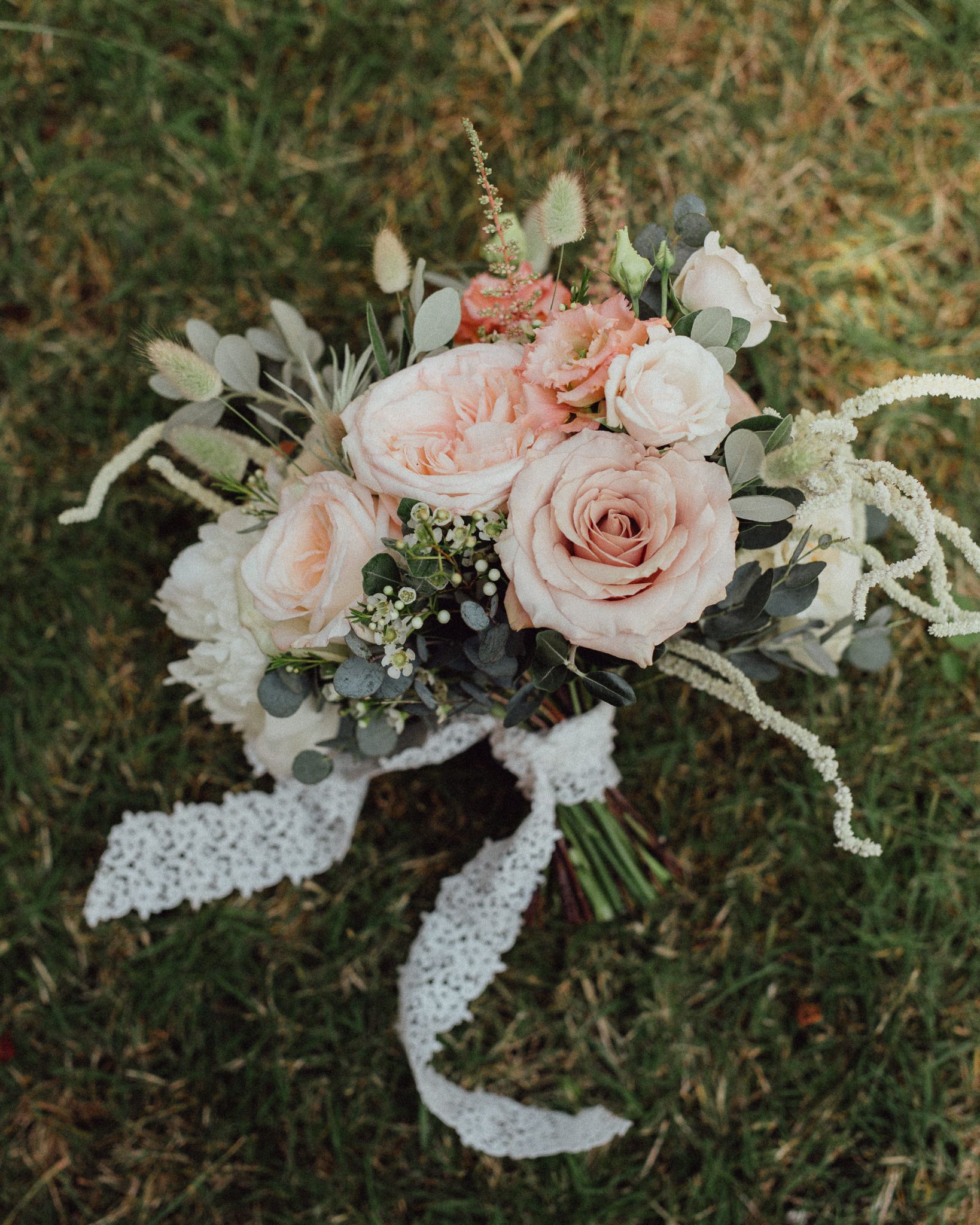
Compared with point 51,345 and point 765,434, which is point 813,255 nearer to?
point 765,434

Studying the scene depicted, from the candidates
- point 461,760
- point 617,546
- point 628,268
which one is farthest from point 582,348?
point 461,760

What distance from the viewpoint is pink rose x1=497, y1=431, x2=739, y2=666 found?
2.38 ft

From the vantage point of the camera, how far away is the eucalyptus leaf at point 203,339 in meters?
1.03

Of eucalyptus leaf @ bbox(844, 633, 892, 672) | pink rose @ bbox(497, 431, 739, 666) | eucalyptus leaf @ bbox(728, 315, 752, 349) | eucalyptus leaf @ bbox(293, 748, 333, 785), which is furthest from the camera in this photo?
eucalyptus leaf @ bbox(844, 633, 892, 672)

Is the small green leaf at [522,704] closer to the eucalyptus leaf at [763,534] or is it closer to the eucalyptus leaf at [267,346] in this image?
the eucalyptus leaf at [763,534]

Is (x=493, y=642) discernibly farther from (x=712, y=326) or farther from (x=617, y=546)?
(x=712, y=326)

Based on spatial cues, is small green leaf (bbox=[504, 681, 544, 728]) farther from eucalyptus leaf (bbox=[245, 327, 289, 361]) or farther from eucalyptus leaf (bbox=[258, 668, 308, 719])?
eucalyptus leaf (bbox=[245, 327, 289, 361])

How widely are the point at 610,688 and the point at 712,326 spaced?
35 cm

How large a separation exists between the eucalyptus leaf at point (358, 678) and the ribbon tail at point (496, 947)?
14.5 inches

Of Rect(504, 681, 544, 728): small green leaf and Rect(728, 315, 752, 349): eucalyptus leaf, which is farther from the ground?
Rect(728, 315, 752, 349): eucalyptus leaf

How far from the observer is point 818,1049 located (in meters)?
1.34

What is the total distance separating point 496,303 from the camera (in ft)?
3.07

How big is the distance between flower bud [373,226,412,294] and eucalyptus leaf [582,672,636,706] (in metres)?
0.44

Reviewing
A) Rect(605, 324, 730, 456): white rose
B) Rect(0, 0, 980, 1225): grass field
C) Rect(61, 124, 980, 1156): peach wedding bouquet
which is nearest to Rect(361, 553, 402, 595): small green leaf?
Rect(61, 124, 980, 1156): peach wedding bouquet
